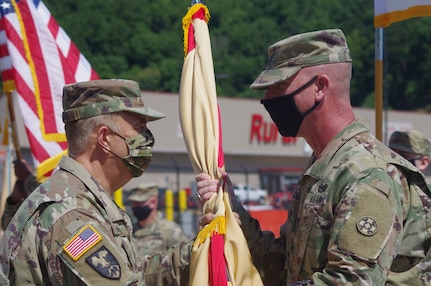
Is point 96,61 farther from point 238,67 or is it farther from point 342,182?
point 342,182

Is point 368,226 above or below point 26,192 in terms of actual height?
above

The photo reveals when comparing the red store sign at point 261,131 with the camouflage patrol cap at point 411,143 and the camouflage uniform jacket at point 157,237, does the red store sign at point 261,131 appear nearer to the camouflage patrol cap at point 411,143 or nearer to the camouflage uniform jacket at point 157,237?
the camouflage uniform jacket at point 157,237

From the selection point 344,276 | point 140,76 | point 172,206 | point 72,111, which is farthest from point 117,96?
point 140,76

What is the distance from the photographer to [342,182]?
3475 millimetres

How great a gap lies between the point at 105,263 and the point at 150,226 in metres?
6.01

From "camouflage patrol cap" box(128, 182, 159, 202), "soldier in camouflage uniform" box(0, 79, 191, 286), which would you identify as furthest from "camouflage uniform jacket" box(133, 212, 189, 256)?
"soldier in camouflage uniform" box(0, 79, 191, 286)

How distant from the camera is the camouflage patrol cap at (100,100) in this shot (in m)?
3.83

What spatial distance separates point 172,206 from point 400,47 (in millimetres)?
51886

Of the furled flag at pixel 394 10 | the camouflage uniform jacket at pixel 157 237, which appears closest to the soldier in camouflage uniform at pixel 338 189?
the furled flag at pixel 394 10

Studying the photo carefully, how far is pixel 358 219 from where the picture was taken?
3.31m

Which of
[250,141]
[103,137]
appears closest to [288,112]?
[103,137]

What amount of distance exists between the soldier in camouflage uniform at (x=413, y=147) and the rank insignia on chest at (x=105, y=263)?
3115 millimetres

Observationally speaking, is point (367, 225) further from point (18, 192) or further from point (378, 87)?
point (18, 192)

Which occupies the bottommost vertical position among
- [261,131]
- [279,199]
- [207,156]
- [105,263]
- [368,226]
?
[279,199]
